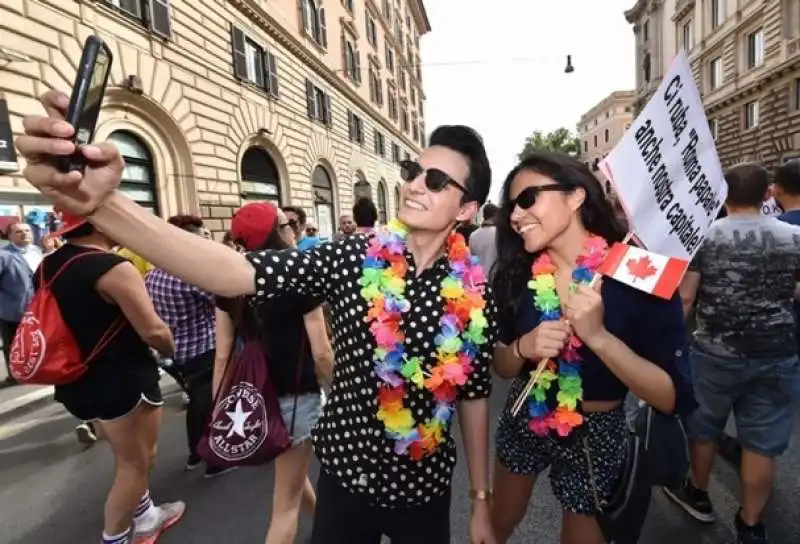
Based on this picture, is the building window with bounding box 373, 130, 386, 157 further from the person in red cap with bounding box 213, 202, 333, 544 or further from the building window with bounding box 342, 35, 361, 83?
the person in red cap with bounding box 213, 202, 333, 544

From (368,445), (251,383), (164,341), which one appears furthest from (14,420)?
(368,445)

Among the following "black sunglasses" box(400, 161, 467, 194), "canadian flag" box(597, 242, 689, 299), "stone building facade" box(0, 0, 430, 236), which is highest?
"stone building facade" box(0, 0, 430, 236)

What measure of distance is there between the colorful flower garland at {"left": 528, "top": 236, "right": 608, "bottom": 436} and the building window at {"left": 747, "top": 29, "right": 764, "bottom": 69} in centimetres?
2840

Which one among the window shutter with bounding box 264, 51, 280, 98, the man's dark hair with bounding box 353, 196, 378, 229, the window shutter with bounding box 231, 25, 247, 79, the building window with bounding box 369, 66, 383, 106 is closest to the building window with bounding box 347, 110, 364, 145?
the building window with bounding box 369, 66, 383, 106

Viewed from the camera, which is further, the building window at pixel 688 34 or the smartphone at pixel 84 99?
the building window at pixel 688 34

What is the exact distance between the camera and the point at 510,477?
78.4 inches

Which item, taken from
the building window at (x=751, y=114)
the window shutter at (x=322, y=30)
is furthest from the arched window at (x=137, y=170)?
the building window at (x=751, y=114)

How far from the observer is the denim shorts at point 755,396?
8.33 feet

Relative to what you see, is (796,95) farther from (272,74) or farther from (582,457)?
(582,457)

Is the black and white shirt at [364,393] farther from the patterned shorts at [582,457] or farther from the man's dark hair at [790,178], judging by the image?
the man's dark hair at [790,178]

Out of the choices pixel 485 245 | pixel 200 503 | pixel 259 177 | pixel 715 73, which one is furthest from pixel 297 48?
pixel 715 73

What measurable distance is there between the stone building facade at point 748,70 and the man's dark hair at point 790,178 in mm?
19397

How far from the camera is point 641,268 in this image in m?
1.56

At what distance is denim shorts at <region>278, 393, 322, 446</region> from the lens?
225 centimetres
